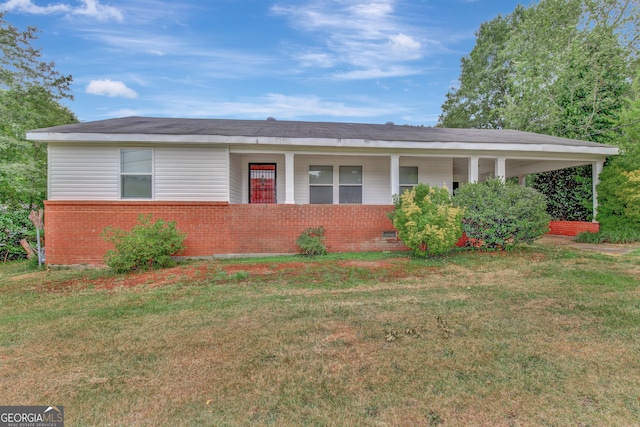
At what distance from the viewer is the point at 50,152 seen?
329 inches

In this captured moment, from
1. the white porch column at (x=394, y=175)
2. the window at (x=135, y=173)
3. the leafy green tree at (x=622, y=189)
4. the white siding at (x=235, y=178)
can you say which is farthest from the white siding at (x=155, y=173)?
the leafy green tree at (x=622, y=189)

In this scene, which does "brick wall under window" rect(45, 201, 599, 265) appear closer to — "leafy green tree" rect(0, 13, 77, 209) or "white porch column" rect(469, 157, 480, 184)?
"white porch column" rect(469, 157, 480, 184)

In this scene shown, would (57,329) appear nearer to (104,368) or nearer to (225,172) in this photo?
(104,368)

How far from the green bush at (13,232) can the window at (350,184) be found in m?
10.5

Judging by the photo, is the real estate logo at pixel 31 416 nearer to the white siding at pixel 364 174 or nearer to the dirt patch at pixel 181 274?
the dirt patch at pixel 181 274

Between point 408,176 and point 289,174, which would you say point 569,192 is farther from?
point 289,174

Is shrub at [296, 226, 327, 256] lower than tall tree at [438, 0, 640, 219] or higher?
lower

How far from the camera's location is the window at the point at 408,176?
38.3 ft

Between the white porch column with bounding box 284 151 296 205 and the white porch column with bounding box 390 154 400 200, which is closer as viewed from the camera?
the white porch column with bounding box 284 151 296 205

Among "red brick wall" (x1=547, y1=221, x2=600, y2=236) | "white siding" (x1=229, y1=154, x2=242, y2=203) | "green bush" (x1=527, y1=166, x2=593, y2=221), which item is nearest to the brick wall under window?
"white siding" (x1=229, y1=154, x2=242, y2=203)

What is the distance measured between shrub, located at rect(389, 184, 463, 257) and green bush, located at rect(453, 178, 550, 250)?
0.65 m

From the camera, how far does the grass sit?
2219 millimetres

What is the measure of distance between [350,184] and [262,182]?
307 centimetres

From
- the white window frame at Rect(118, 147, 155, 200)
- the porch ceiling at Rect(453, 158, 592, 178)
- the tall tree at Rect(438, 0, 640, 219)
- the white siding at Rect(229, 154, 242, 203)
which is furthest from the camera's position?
the tall tree at Rect(438, 0, 640, 219)
